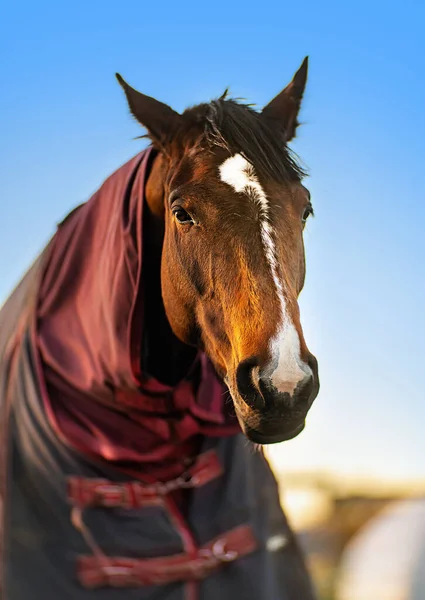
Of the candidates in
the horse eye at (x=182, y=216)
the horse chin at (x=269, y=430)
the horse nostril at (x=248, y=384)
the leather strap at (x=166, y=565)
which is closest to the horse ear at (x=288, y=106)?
the horse eye at (x=182, y=216)

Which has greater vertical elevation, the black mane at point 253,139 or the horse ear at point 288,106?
the horse ear at point 288,106

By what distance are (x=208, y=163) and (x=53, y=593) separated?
1.73m

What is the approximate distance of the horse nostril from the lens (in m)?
2.10

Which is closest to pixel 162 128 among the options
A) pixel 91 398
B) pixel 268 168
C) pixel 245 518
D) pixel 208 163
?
pixel 208 163

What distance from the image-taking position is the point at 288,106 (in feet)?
9.62

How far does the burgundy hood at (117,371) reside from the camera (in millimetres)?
2842

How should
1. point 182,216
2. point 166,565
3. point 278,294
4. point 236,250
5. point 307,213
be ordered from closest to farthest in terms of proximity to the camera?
point 278,294 < point 236,250 < point 182,216 < point 307,213 < point 166,565

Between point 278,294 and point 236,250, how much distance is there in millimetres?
230

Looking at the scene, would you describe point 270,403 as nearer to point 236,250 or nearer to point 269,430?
point 269,430

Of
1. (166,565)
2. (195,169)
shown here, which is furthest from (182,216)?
(166,565)

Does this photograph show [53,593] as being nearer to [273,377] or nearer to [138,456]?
[138,456]

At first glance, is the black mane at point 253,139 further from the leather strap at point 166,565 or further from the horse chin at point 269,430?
the leather strap at point 166,565

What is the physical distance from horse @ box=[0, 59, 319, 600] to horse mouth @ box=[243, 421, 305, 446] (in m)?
0.30

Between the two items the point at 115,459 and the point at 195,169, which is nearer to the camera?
the point at 195,169
